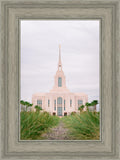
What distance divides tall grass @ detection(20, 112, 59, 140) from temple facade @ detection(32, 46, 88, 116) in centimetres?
6

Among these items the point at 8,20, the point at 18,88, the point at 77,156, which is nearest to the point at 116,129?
the point at 77,156

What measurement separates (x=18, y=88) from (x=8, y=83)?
10 centimetres

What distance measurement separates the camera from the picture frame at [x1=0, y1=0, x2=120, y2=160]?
1732mm

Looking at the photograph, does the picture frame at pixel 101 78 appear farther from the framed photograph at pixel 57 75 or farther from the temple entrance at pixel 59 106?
the temple entrance at pixel 59 106

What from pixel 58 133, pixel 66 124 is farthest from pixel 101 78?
pixel 58 133

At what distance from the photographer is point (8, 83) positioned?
1746 millimetres

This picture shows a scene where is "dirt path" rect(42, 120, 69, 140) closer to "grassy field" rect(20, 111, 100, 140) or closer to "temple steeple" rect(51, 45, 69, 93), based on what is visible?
"grassy field" rect(20, 111, 100, 140)

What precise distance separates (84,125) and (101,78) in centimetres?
45

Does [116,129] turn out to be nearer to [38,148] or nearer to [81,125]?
[81,125]

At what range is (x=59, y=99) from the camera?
1.83 m

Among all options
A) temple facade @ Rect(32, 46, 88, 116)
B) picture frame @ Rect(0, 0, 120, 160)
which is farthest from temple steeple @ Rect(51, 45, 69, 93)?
picture frame @ Rect(0, 0, 120, 160)

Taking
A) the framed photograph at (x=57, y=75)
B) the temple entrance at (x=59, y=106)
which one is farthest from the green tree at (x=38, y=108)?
the temple entrance at (x=59, y=106)

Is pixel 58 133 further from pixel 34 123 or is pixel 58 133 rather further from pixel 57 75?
pixel 57 75

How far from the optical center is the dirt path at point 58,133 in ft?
5.85
